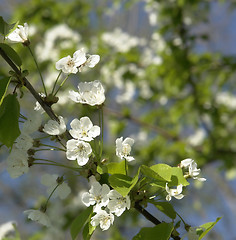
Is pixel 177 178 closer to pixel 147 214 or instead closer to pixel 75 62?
pixel 147 214

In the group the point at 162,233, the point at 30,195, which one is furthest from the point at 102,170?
the point at 30,195

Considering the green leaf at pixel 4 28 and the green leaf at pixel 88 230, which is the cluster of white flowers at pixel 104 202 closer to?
the green leaf at pixel 88 230

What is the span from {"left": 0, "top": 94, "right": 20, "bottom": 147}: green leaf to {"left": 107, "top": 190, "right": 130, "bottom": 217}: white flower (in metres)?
0.25

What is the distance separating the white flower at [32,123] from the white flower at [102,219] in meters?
0.25

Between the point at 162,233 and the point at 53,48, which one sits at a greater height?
the point at 162,233

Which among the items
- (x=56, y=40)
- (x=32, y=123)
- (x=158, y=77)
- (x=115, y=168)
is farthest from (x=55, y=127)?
(x=56, y=40)

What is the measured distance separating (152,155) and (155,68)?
2.82ft

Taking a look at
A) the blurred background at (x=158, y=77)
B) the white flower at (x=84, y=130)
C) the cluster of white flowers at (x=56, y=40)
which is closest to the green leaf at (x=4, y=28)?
the white flower at (x=84, y=130)

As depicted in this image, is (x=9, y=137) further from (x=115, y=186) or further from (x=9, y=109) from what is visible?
(x=115, y=186)

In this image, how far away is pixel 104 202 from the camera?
33.5 inches

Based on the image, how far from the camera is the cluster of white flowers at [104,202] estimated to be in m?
0.85

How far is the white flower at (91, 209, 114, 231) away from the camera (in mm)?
853

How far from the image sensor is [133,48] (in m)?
4.22

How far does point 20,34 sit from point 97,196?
0.46 m
